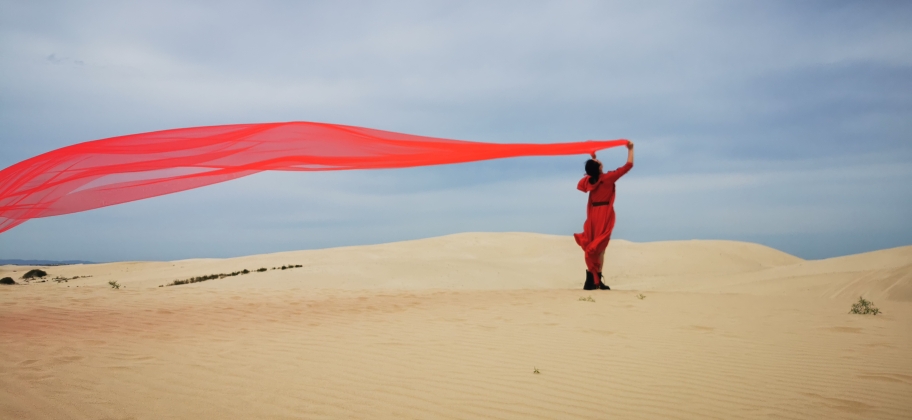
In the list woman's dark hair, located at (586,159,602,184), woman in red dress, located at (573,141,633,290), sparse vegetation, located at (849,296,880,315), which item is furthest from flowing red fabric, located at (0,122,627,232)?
sparse vegetation, located at (849,296,880,315)

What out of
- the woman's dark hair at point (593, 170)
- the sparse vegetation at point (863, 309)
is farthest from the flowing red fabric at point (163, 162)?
the sparse vegetation at point (863, 309)

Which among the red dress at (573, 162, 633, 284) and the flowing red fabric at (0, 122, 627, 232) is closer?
the flowing red fabric at (0, 122, 627, 232)

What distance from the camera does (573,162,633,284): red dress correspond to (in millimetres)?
11273

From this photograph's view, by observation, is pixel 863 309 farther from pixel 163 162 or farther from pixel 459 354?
pixel 163 162

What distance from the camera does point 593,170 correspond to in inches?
446

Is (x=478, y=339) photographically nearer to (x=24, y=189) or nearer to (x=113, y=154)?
(x=113, y=154)

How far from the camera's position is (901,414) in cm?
399

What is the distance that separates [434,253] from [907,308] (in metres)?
19.4

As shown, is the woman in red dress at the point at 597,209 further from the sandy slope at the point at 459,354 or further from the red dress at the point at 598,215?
the sandy slope at the point at 459,354

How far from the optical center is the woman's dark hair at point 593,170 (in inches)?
444

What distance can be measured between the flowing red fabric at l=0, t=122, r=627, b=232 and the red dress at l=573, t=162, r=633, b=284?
494cm

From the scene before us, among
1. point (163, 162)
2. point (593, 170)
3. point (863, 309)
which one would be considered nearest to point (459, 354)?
point (163, 162)

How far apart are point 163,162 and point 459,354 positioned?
5405mm

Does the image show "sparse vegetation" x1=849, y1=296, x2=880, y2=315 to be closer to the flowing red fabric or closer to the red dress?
the red dress
